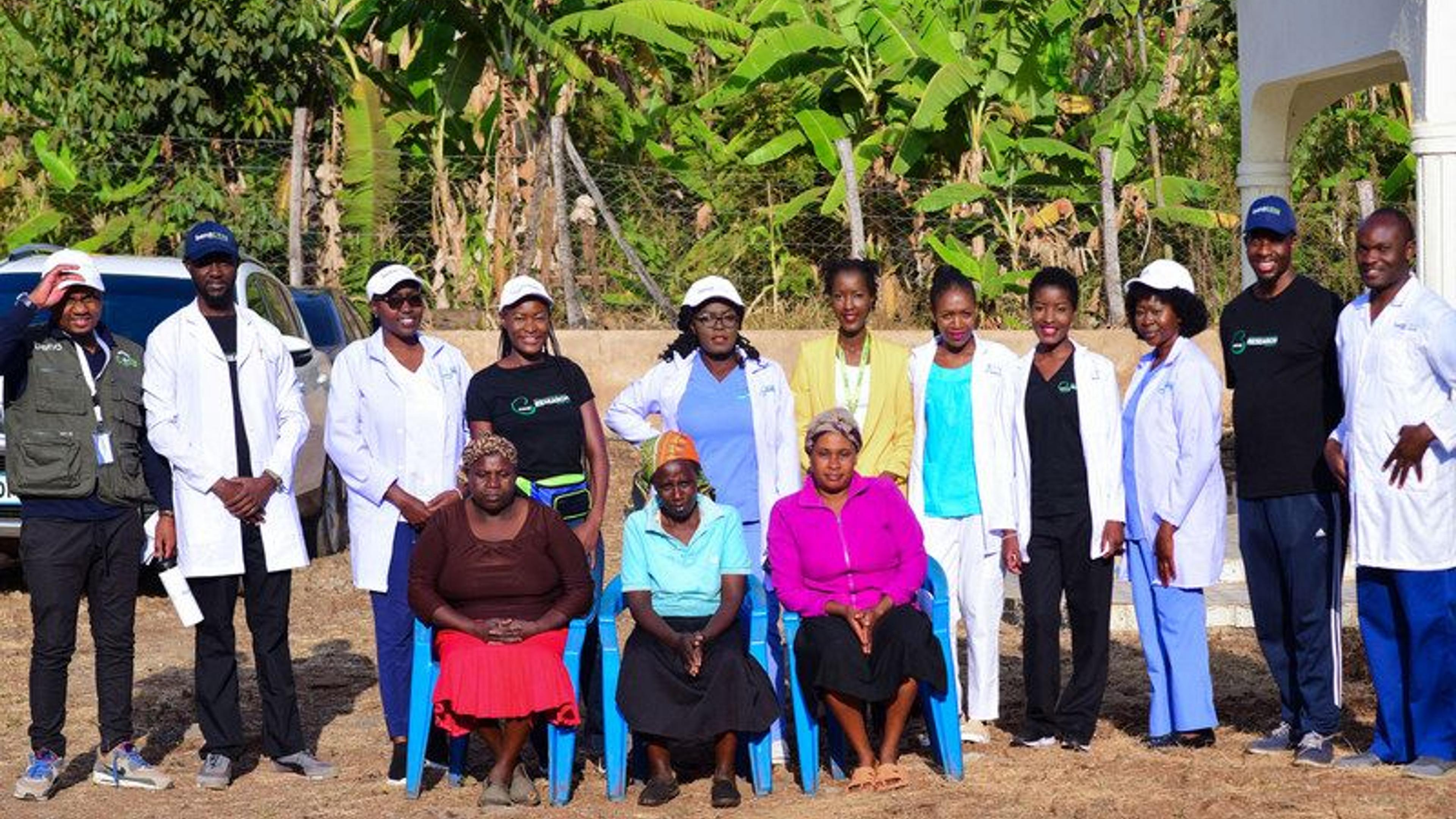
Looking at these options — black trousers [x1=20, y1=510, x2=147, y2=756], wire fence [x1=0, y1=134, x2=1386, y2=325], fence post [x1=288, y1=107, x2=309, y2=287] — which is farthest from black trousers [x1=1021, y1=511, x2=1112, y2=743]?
fence post [x1=288, y1=107, x2=309, y2=287]

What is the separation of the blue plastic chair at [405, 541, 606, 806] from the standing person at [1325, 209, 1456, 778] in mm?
2759

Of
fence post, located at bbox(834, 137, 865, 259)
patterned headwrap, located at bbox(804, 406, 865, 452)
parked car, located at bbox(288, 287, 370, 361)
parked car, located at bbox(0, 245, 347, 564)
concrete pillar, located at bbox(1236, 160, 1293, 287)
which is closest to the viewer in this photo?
patterned headwrap, located at bbox(804, 406, 865, 452)

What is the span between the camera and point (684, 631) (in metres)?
7.87

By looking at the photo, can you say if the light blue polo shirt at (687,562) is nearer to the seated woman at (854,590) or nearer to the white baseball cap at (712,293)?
the seated woman at (854,590)

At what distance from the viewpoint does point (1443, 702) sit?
7.67 metres

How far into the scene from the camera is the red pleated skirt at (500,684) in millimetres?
7590

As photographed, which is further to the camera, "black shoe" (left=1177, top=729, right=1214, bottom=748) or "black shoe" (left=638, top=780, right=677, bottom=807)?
"black shoe" (left=1177, top=729, right=1214, bottom=748)

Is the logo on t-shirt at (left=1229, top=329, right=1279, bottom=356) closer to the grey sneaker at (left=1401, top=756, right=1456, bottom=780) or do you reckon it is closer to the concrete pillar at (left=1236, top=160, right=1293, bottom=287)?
the grey sneaker at (left=1401, top=756, right=1456, bottom=780)

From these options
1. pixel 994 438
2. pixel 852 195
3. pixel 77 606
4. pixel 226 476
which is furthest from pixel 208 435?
pixel 852 195

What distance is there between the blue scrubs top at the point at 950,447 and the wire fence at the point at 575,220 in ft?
28.3

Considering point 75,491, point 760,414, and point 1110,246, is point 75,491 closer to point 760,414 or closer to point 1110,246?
point 760,414

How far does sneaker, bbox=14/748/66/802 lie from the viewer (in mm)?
7727

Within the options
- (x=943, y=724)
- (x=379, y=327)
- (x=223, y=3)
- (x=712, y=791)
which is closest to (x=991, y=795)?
(x=943, y=724)

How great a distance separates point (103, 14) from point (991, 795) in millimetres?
11218
